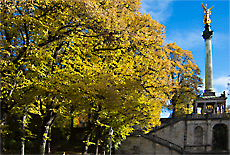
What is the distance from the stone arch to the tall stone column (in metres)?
6.87

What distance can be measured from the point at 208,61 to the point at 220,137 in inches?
552

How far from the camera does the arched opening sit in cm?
4445

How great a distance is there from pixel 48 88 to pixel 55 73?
4.19 ft

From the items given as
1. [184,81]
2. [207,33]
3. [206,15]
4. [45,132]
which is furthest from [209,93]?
[45,132]

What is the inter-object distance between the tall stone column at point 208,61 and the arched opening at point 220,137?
6426mm

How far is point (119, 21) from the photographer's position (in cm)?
1528

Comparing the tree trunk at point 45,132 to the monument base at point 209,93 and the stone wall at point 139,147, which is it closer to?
the stone wall at point 139,147

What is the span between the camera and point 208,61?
170ft

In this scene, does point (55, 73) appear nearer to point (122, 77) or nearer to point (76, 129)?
point (122, 77)

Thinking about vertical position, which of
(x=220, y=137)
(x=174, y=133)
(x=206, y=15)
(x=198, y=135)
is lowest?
(x=220, y=137)

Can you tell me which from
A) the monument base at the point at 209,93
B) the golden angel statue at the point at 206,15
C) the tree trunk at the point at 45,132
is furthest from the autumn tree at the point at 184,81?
the tree trunk at the point at 45,132

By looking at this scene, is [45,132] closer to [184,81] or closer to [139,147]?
[139,147]

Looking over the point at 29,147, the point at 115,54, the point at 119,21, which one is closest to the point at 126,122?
the point at 115,54

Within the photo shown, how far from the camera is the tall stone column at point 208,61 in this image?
164 feet
